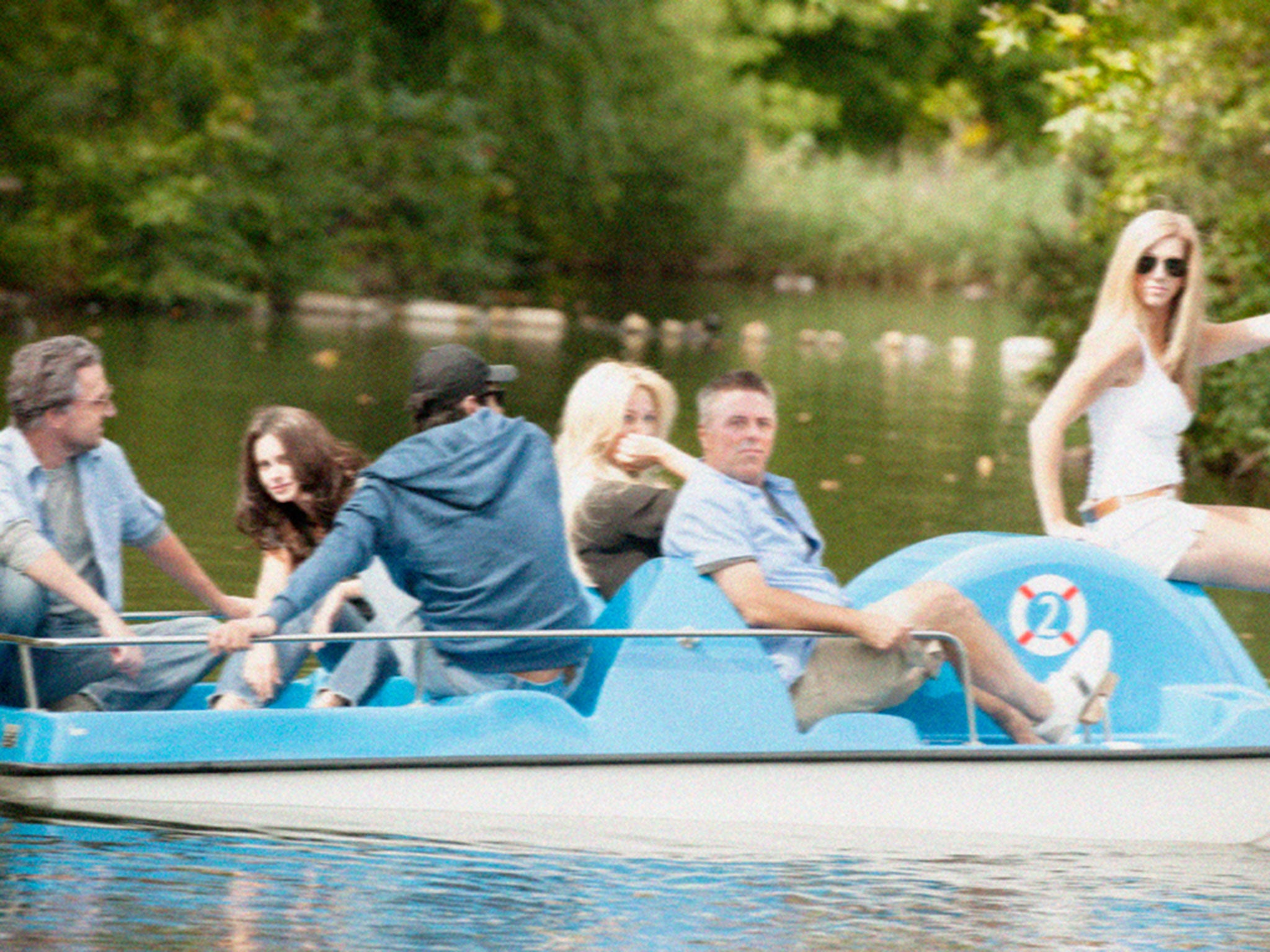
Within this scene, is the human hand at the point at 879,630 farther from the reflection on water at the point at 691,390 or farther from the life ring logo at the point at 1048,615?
the reflection on water at the point at 691,390

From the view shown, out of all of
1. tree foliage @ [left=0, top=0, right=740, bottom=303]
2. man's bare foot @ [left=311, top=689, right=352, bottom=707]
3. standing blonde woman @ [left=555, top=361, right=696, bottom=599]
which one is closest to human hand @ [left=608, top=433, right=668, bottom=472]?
standing blonde woman @ [left=555, top=361, right=696, bottom=599]

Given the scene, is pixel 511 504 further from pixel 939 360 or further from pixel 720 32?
pixel 720 32

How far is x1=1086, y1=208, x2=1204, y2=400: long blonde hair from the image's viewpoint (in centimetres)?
637

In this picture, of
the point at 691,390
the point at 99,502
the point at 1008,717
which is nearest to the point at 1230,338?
the point at 1008,717

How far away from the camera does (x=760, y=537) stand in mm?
6055

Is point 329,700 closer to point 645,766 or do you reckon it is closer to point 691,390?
point 645,766

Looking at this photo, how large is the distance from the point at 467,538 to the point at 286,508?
75cm

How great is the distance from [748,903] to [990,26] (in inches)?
325

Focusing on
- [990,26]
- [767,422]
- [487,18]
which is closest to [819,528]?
[990,26]

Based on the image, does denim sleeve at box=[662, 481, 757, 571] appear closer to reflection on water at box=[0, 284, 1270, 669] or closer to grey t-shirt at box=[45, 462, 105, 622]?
grey t-shirt at box=[45, 462, 105, 622]

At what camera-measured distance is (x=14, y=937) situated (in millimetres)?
4930

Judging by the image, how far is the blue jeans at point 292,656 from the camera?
243 inches

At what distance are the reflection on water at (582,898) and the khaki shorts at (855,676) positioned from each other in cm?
42

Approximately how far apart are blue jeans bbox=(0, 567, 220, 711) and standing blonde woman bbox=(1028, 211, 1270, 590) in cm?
237
